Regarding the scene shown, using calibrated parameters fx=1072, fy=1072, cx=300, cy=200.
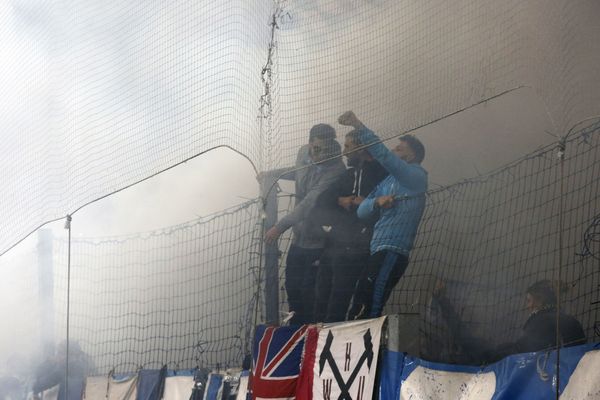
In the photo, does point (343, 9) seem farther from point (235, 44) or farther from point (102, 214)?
point (102, 214)

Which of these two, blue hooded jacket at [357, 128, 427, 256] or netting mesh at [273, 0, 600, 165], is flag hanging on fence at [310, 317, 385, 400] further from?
netting mesh at [273, 0, 600, 165]

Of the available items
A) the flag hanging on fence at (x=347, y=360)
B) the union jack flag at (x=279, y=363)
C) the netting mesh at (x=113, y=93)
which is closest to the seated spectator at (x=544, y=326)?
the flag hanging on fence at (x=347, y=360)

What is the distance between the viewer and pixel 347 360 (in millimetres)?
7320

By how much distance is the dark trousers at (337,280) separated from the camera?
303 inches

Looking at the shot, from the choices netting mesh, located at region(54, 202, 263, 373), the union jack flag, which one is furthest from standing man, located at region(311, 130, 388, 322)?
netting mesh, located at region(54, 202, 263, 373)

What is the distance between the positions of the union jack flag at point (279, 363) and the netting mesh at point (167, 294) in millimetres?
571

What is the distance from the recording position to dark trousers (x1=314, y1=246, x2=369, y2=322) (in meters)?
7.70

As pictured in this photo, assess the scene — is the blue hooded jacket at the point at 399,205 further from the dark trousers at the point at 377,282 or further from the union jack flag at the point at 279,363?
the union jack flag at the point at 279,363

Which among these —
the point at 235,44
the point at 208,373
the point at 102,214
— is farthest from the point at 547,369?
the point at 102,214

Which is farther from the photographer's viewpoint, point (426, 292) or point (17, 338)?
point (17, 338)

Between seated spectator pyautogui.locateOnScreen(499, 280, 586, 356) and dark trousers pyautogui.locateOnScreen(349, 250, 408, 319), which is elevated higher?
dark trousers pyautogui.locateOnScreen(349, 250, 408, 319)

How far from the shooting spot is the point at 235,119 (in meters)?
8.91

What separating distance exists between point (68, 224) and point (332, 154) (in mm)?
2568

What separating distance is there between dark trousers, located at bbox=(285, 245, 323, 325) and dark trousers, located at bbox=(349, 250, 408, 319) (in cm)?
46
